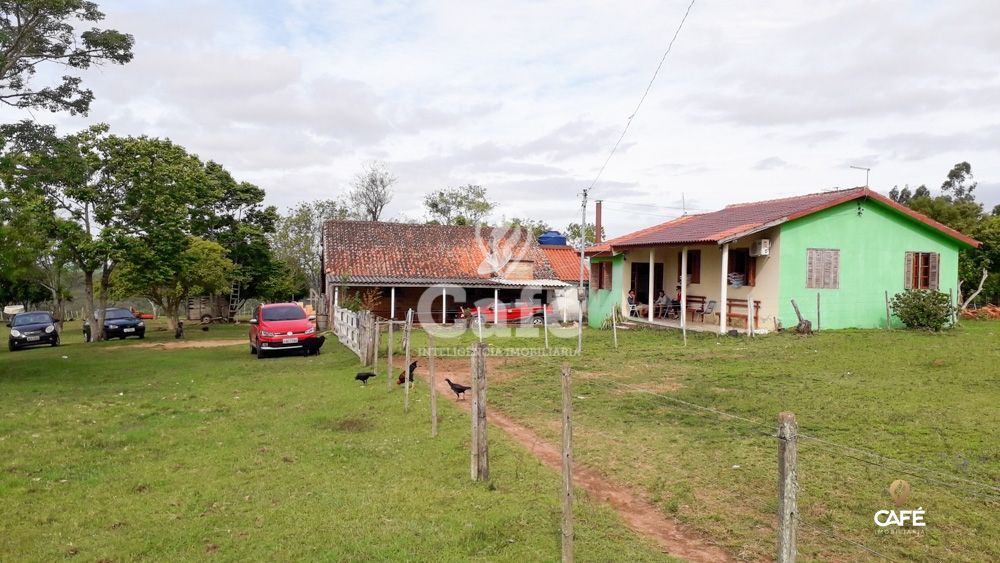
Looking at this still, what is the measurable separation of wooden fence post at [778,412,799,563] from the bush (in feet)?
58.2

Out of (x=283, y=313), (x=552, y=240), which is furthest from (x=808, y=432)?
(x=552, y=240)

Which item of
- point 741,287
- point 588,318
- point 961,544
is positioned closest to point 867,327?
point 741,287

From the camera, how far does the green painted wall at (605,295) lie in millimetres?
25047

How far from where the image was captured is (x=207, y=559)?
4.82 meters

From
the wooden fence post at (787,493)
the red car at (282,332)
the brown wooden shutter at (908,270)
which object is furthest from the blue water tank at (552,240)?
the wooden fence post at (787,493)

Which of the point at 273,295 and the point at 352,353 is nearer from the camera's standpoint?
the point at 352,353

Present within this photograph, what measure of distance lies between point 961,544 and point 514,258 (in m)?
28.1

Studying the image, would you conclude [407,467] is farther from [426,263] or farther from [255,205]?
[255,205]

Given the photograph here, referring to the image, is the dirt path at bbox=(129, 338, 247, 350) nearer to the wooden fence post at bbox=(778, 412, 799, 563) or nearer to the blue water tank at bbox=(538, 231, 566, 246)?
the blue water tank at bbox=(538, 231, 566, 246)

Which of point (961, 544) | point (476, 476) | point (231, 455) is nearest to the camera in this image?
point (961, 544)

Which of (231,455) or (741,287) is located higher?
(741,287)

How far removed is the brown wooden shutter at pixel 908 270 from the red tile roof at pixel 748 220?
106cm

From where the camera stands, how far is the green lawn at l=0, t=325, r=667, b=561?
5.01 meters

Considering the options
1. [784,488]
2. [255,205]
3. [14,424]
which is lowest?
[14,424]
